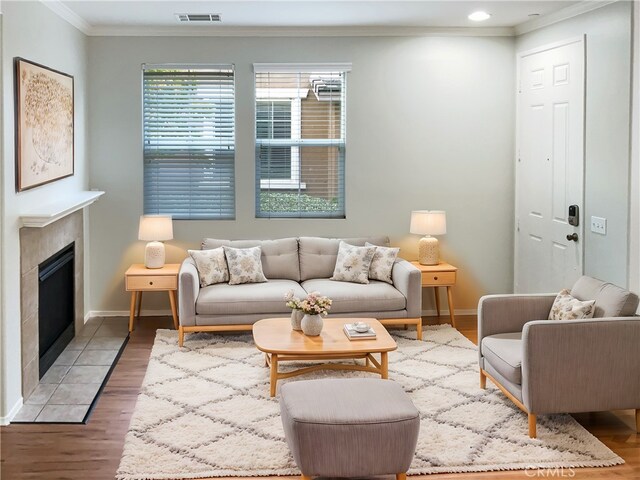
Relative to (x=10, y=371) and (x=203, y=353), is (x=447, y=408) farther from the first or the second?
(x=10, y=371)

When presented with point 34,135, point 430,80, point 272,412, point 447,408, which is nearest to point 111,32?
point 34,135

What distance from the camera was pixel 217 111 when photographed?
7.18 meters

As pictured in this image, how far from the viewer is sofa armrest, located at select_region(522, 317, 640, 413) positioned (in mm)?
4293

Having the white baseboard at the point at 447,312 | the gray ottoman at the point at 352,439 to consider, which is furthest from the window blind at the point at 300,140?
the gray ottoman at the point at 352,439

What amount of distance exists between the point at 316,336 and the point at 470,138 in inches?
113

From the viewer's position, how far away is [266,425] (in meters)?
4.52

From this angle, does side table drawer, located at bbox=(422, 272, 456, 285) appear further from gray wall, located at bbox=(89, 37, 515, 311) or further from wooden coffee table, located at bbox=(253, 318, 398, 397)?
wooden coffee table, located at bbox=(253, 318, 398, 397)

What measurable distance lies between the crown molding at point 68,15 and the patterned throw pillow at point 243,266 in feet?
7.09

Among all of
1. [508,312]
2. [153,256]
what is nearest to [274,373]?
[508,312]

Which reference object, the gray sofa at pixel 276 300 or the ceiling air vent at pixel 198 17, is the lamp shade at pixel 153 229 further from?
the ceiling air vent at pixel 198 17

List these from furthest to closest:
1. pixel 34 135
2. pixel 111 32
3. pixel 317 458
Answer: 1. pixel 111 32
2. pixel 34 135
3. pixel 317 458

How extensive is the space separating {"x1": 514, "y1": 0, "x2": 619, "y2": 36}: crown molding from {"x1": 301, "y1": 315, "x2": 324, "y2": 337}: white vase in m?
2.86

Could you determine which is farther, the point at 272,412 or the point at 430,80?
the point at 430,80

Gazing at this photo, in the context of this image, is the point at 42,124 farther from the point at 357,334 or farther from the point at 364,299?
the point at 364,299
